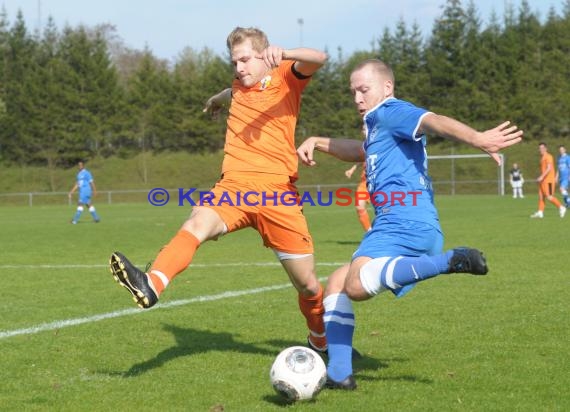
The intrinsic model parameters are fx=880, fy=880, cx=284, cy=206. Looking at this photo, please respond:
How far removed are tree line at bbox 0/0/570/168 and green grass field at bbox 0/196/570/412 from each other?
46128 mm

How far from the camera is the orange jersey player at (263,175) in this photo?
18.0 feet

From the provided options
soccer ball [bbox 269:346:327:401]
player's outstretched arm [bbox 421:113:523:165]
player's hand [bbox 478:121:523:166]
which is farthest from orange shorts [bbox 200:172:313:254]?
player's hand [bbox 478:121:523:166]

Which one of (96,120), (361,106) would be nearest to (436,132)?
(361,106)

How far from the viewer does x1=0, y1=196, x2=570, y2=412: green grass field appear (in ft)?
15.7

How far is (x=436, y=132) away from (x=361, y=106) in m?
0.68

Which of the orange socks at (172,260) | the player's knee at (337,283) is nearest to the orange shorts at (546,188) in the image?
the player's knee at (337,283)

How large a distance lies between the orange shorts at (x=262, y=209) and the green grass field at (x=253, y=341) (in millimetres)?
837

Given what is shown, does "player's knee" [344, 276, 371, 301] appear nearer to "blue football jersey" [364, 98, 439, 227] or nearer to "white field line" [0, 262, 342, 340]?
"blue football jersey" [364, 98, 439, 227]

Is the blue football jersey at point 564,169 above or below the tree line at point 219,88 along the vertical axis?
below

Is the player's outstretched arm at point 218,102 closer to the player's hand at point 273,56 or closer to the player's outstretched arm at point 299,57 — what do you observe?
the player's outstretched arm at point 299,57

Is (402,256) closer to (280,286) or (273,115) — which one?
(273,115)

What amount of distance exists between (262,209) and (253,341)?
1382 mm

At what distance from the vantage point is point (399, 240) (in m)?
5.02

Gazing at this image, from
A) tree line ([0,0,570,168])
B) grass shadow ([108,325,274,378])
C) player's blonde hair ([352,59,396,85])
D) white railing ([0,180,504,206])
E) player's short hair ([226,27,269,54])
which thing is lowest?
grass shadow ([108,325,274,378])
